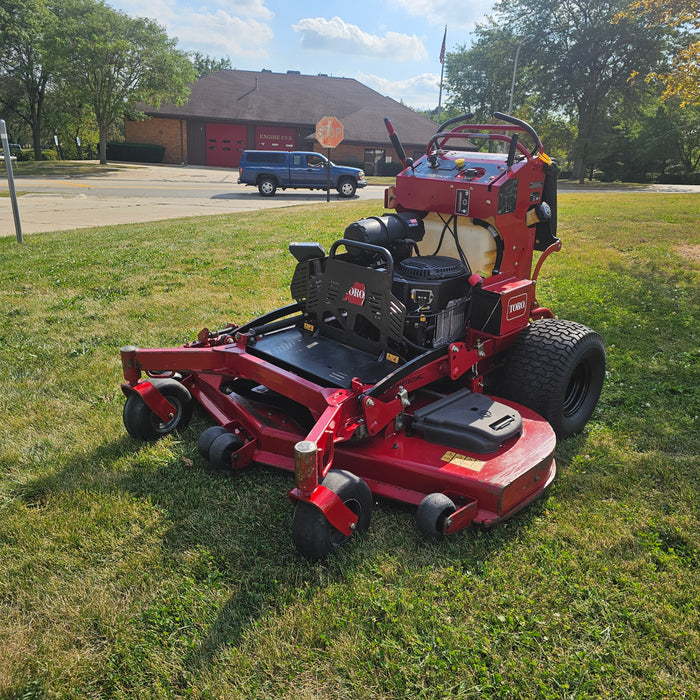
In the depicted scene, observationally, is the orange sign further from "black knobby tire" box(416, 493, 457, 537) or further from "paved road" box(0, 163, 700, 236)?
"black knobby tire" box(416, 493, 457, 537)

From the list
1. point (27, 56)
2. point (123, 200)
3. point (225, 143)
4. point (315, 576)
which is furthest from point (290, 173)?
point (27, 56)

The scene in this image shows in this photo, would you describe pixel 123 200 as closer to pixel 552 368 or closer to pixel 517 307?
pixel 517 307

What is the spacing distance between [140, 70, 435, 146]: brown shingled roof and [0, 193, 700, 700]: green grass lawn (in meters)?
40.5

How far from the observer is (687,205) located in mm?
18984

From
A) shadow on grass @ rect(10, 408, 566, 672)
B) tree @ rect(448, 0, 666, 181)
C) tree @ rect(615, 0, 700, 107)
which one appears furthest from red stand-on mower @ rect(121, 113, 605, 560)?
tree @ rect(448, 0, 666, 181)

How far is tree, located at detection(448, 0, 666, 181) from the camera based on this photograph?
3769cm

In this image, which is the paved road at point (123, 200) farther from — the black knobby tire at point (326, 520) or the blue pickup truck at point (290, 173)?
the black knobby tire at point (326, 520)

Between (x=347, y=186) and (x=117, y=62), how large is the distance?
17.5 m

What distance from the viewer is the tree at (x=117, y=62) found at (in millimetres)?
31875

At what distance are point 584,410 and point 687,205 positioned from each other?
1752 centimetres

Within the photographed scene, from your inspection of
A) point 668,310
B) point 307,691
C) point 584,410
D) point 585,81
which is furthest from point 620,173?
point 307,691

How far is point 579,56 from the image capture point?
129ft

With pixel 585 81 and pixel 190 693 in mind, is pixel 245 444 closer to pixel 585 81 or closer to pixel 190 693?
pixel 190 693

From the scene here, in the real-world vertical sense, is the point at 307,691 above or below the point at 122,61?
below
